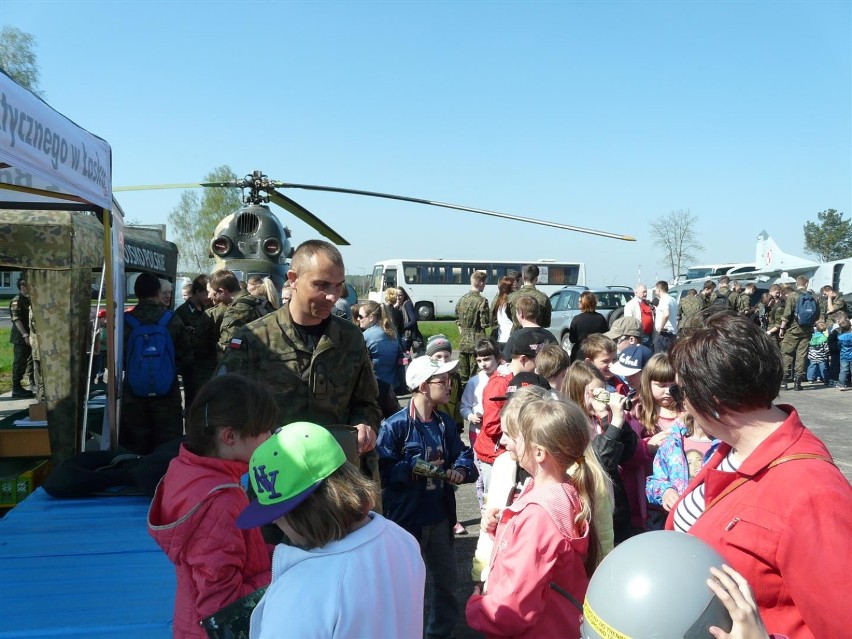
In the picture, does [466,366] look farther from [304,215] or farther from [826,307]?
[826,307]

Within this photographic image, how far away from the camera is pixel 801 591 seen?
1302 mm

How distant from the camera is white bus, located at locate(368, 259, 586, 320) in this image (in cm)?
3328

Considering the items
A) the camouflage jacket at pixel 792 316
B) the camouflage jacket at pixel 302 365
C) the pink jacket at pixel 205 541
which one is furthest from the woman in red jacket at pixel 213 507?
the camouflage jacket at pixel 792 316

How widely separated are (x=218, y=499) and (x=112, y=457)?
108 inches

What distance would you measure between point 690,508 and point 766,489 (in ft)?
1.56

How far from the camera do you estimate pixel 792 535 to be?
132 cm

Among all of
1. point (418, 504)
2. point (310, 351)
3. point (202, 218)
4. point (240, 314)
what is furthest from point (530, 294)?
point (202, 218)

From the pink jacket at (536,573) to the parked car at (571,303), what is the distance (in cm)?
1449

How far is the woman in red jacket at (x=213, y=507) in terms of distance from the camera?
2051 millimetres

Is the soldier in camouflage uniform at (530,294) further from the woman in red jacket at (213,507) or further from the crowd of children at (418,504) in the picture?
the woman in red jacket at (213,507)

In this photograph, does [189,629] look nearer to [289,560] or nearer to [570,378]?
[289,560]

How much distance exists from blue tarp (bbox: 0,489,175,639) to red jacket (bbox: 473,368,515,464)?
2236 mm

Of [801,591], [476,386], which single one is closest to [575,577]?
[801,591]

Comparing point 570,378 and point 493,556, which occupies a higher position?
point 570,378
